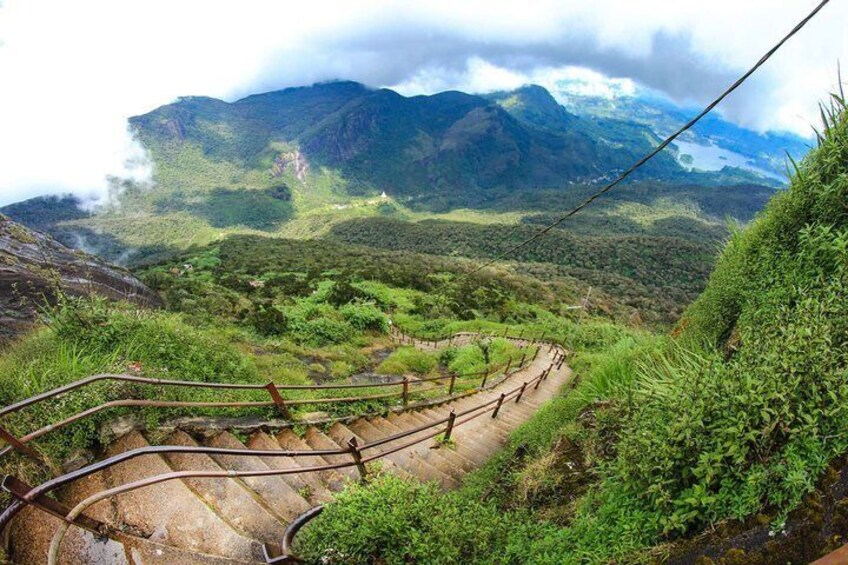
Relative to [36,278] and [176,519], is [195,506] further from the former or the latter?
[36,278]

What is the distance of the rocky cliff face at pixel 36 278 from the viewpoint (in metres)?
7.94

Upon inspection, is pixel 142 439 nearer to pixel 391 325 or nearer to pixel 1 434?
pixel 1 434

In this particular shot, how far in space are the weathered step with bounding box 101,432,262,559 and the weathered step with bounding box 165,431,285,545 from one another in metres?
0.16

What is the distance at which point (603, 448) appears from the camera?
4191mm

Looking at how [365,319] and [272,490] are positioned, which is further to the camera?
[365,319]

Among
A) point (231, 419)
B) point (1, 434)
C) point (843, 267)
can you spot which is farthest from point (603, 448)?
point (1, 434)

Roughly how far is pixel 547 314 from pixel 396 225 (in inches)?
5004

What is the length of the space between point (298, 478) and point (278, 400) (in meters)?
1.00

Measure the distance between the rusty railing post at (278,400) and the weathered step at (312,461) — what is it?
21cm

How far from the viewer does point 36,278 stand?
12281mm

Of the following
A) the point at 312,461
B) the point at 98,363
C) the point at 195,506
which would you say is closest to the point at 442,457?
the point at 312,461

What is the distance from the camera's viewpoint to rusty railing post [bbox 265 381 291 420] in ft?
15.2

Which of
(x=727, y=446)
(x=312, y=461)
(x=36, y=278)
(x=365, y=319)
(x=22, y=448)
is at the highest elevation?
(x=36, y=278)

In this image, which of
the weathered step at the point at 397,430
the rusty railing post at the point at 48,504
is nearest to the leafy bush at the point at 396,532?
the rusty railing post at the point at 48,504
